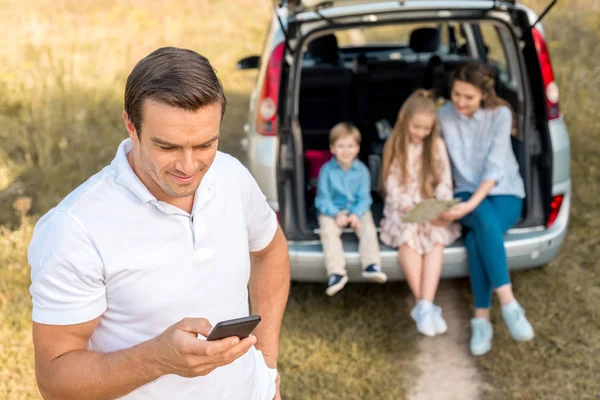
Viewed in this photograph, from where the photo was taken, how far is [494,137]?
173 inches

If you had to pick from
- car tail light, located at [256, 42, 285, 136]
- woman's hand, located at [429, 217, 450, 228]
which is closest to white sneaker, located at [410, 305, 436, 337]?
woman's hand, located at [429, 217, 450, 228]

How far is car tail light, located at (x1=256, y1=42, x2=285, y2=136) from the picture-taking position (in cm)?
420

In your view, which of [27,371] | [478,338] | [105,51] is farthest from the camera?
[105,51]

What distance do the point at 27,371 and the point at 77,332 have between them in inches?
97.5

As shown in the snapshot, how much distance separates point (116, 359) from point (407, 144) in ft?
10.1

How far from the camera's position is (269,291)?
87.4 inches

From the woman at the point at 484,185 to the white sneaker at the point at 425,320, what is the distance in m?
0.26

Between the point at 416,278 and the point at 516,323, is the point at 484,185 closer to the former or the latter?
the point at 416,278

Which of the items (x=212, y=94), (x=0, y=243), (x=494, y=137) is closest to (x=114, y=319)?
(x=212, y=94)

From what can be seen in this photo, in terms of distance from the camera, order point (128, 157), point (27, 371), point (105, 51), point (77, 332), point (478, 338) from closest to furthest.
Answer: point (77, 332), point (128, 157), point (27, 371), point (478, 338), point (105, 51)

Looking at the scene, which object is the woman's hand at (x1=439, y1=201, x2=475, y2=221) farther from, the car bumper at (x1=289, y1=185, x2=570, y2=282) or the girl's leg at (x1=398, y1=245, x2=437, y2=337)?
the girl's leg at (x1=398, y1=245, x2=437, y2=337)

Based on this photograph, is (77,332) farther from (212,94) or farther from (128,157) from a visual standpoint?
(212,94)

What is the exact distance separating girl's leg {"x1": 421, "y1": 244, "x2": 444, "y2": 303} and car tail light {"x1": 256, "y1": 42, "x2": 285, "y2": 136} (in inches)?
42.1

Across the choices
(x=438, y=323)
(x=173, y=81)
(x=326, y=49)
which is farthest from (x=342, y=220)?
(x=173, y=81)
